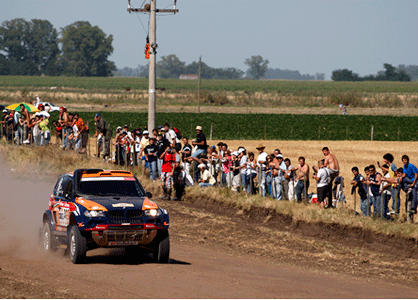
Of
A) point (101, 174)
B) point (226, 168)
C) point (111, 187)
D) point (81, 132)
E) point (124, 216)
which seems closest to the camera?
point (124, 216)

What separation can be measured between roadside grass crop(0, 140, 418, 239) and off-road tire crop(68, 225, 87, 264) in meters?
7.44

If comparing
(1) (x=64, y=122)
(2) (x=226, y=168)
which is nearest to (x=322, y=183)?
(2) (x=226, y=168)

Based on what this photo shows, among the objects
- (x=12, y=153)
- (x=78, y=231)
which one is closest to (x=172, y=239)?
(x=78, y=231)

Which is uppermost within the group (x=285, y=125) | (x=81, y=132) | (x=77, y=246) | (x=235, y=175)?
(x=81, y=132)

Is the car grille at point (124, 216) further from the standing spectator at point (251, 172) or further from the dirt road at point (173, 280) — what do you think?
the standing spectator at point (251, 172)

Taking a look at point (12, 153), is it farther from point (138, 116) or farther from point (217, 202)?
point (138, 116)

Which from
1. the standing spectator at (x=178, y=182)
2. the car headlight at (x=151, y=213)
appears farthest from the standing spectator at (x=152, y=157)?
the car headlight at (x=151, y=213)

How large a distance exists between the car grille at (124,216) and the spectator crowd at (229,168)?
22.5 ft

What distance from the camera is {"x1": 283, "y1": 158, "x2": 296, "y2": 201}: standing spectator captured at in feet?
63.9

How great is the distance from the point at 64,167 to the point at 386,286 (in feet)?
59.7

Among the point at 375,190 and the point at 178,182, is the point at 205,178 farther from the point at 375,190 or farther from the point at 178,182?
the point at 375,190

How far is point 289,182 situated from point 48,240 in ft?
26.6

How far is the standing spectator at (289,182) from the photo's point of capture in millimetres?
19481

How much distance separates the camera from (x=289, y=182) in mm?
19812
